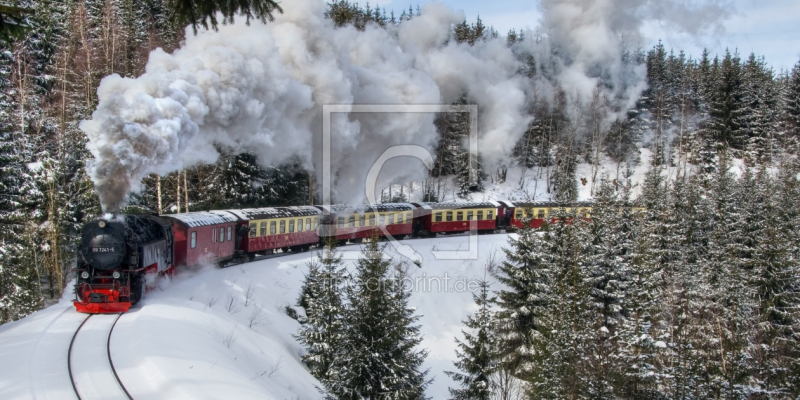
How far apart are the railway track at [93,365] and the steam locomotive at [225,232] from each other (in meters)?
1.26

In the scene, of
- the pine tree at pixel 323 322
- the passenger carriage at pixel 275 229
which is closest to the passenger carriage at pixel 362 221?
the passenger carriage at pixel 275 229

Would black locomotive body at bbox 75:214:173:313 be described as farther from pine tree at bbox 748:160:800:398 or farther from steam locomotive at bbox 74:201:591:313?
pine tree at bbox 748:160:800:398

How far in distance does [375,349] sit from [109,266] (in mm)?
6532

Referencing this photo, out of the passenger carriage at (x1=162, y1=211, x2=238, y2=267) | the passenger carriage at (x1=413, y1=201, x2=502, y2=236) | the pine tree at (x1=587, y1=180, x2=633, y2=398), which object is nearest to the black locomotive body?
the passenger carriage at (x1=162, y1=211, x2=238, y2=267)

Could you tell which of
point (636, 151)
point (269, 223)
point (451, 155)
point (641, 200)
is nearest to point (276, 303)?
point (269, 223)

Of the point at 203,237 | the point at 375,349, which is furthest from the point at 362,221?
the point at 375,349

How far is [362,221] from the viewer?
2497 centimetres

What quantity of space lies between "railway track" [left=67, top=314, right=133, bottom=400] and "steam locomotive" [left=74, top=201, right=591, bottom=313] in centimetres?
126

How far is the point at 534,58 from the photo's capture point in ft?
159

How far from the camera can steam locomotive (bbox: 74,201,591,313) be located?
12.3 metres

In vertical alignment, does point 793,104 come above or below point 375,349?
above

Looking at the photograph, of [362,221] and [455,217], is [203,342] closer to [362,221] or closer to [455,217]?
[362,221]

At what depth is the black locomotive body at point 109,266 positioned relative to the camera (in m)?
12.2

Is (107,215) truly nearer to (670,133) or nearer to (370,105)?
(370,105)
